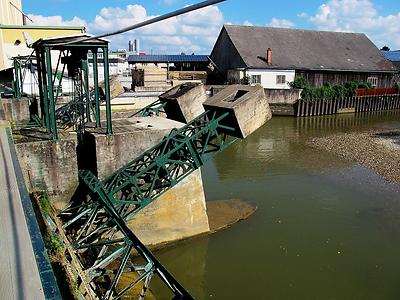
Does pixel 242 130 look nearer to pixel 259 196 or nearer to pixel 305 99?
pixel 259 196

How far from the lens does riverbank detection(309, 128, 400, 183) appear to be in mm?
21047

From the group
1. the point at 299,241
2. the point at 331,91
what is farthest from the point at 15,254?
the point at 331,91

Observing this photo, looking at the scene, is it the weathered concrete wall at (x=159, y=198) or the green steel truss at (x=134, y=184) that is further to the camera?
the weathered concrete wall at (x=159, y=198)

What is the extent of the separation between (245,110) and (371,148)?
18315mm

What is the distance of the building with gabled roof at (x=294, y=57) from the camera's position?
42688 millimetres

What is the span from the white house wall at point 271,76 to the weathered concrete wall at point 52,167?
3341cm

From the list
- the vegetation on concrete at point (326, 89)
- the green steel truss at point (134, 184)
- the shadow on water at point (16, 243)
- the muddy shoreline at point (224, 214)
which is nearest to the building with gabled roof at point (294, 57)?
the vegetation on concrete at point (326, 89)

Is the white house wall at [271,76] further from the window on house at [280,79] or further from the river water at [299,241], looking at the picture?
the river water at [299,241]

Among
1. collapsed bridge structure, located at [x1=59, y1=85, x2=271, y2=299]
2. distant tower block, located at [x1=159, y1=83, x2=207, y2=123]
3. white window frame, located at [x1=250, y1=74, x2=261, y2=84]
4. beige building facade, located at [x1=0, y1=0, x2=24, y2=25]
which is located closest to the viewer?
collapsed bridge structure, located at [x1=59, y1=85, x2=271, y2=299]

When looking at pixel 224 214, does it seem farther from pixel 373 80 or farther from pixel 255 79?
pixel 373 80

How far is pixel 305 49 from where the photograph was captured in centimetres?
4706

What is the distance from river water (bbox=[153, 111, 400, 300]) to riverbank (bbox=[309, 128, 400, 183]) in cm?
105

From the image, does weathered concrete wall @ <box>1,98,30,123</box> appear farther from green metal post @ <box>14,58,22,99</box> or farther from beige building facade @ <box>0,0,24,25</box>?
beige building facade @ <box>0,0,24,25</box>

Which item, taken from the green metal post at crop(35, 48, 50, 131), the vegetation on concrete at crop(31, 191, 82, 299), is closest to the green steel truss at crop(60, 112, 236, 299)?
the vegetation on concrete at crop(31, 191, 82, 299)
